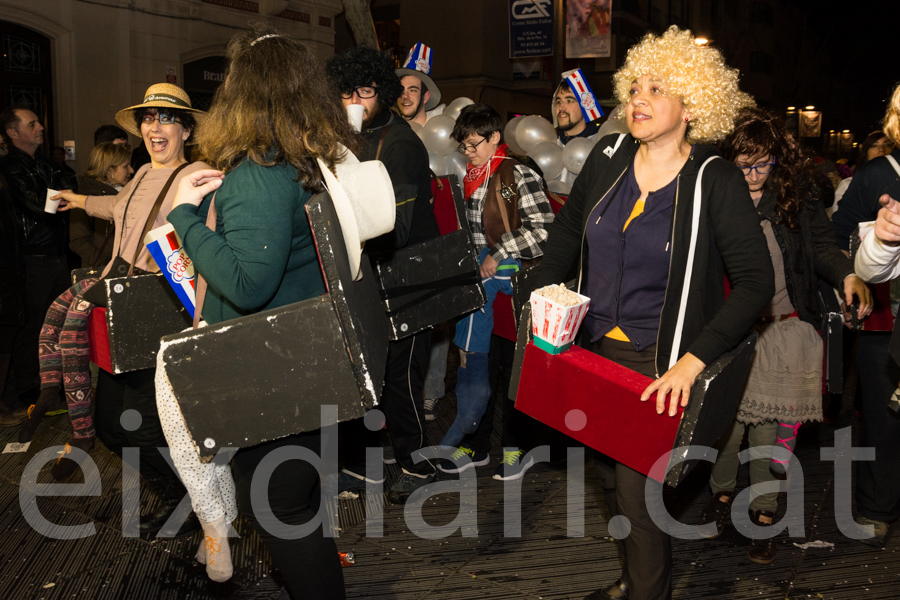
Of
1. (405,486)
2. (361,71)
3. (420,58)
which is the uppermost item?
(420,58)

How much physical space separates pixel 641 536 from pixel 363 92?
2.37 metres

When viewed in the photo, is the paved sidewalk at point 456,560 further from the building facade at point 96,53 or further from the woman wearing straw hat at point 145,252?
the building facade at point 96,53

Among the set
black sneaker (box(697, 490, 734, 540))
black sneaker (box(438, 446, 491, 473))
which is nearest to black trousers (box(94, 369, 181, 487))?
black sneaker (box(438, 446, 491, 473))

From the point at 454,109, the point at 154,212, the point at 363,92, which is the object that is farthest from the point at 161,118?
the point at 454,109

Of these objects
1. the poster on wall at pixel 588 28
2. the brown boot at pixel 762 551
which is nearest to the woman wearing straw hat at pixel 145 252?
the brown boot at pixel 762 551

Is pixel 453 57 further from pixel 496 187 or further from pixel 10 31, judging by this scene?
pixel 496 187

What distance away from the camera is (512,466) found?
428 cm

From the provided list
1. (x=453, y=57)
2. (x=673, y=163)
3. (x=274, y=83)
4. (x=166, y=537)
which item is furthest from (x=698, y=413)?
(x=453, y=57)

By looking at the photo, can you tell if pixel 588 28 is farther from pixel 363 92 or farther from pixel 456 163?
pixel 363 92

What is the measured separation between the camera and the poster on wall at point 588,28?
42.1 ft

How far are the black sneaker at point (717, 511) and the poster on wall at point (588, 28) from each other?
10452 millimetres

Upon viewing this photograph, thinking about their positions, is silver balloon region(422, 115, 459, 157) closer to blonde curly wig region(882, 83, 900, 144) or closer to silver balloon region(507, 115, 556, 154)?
silver balloon region(507, 115, 556, 154)

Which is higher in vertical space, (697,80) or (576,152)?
(576,152)

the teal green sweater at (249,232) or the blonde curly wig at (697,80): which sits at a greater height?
the blonde curly wig at (697,80)
